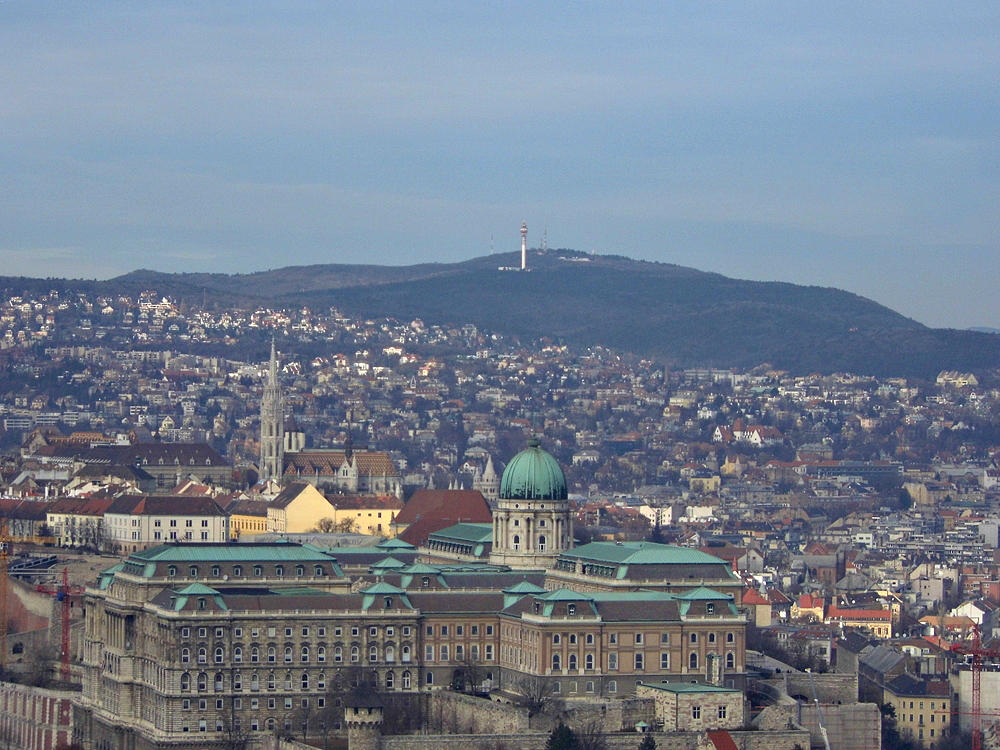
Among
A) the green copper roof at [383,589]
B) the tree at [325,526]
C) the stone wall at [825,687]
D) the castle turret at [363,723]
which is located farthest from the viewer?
the tree at [325,526]

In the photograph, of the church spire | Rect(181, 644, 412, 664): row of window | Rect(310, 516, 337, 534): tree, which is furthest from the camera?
the church spire

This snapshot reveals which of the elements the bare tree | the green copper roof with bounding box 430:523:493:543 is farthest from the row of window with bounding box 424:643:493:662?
the green copper roof with bounding box 430:523:493:543

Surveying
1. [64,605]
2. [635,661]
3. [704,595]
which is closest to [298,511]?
[64,605]

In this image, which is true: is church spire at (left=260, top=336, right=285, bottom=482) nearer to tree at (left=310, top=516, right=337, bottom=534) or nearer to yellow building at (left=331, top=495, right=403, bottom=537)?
yellow building at (left=331, top=495, right=403, bottom=537)

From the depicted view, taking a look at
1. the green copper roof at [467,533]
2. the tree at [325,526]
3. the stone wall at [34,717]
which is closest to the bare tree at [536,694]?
the stone wall at [34,717]

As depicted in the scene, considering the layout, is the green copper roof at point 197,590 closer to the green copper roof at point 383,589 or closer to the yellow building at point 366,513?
the green copper roof at point 383,589
